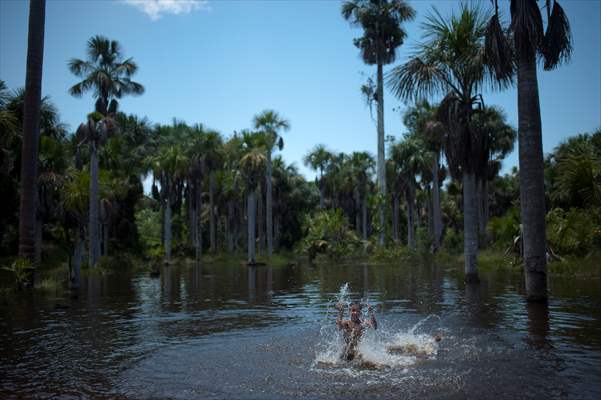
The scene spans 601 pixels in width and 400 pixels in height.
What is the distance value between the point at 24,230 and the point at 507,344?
18982mm

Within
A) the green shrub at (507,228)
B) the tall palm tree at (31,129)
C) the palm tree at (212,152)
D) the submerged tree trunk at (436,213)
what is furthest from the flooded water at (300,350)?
the palm tree at (212,152)

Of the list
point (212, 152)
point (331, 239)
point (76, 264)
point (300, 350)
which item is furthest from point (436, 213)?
point (300, 350)

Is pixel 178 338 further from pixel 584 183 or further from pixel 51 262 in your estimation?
pixel 51 262

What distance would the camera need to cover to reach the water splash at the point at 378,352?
Result: 8711mm

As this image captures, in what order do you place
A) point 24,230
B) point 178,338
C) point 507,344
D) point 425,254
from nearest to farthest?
point 507,344 < point 178,338 < point 24,230 < point 425,254

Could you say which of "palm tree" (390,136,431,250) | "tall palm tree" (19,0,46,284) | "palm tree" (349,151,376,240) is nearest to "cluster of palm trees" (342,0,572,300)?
"tall palm tree" (19,0,46,284)

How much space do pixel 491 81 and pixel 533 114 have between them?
424 cm

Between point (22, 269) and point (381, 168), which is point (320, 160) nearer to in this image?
point (381, 168)

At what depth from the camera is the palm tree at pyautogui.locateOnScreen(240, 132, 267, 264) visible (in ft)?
172

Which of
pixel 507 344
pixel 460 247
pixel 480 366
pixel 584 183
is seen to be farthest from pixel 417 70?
pixel 460 247

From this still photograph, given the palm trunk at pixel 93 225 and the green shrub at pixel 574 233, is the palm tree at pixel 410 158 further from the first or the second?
the palm trunk at pixel 93 225

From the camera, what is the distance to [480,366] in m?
8.52

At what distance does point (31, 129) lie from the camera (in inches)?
859

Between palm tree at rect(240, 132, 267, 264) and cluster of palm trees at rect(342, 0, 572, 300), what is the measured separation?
32.4 m
